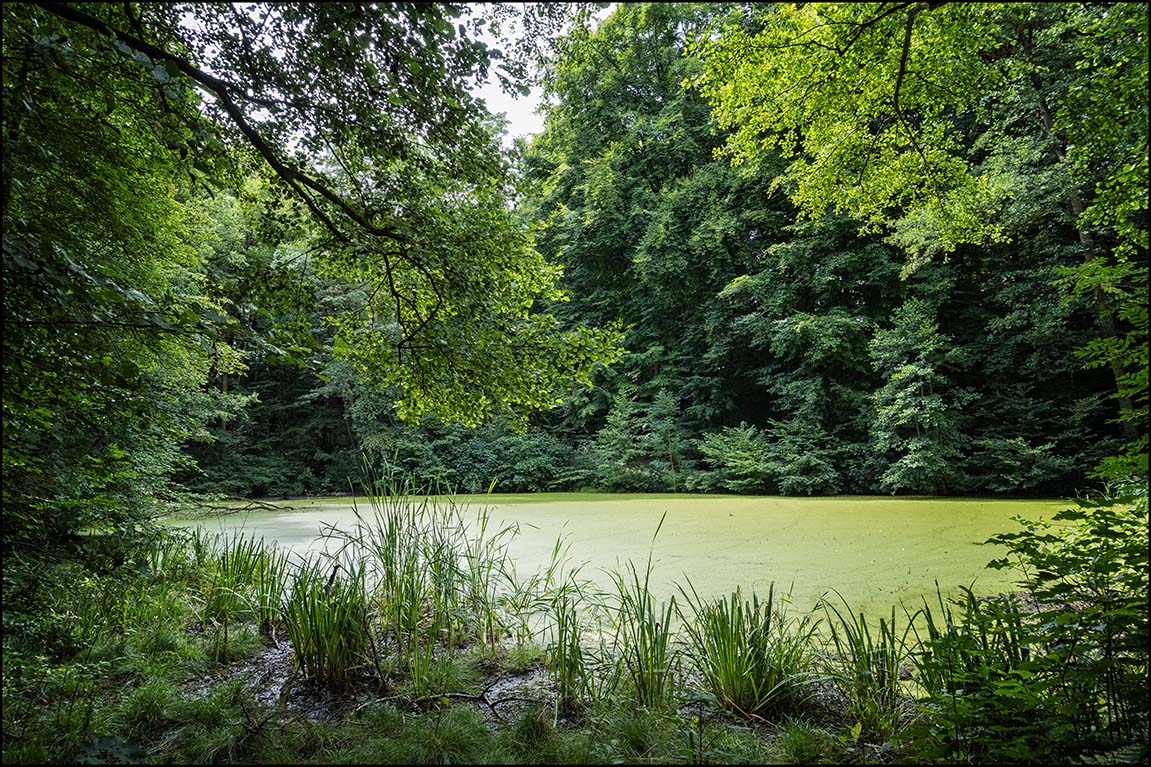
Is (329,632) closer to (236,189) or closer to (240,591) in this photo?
(240,591)

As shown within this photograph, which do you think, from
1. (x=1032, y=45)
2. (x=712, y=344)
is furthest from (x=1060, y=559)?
(x=712, y=344)

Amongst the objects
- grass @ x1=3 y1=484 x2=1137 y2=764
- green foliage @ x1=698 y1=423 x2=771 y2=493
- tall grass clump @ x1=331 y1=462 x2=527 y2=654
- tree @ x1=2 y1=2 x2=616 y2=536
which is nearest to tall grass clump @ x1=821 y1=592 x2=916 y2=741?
grass @ x1=3 y1=484 x2=1137 y2=764

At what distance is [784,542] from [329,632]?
361 centimetres

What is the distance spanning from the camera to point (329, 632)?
2.09 m

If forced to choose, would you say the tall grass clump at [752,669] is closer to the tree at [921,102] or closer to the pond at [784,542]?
the pond at [784,542]

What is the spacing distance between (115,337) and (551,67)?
7.51 feet

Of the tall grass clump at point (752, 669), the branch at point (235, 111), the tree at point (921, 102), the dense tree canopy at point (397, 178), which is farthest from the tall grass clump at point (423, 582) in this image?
the tree at point (921, 102)

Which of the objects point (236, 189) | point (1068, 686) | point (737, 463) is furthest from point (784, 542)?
point (737, 463)

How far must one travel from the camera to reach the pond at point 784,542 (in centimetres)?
321

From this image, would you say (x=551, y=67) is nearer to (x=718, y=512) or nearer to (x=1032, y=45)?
(x=718, y=512)

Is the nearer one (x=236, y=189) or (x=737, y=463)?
(x=236, y=189)

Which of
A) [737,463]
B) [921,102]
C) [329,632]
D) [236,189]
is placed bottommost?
[329,632]

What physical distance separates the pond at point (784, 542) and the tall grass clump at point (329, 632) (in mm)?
1155

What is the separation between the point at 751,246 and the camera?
11.3 meters
